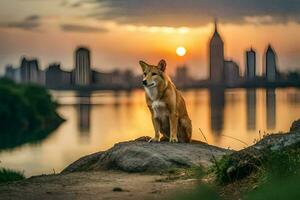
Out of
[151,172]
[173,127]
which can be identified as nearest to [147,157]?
[151,172]

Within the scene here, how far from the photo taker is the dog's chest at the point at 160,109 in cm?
1455

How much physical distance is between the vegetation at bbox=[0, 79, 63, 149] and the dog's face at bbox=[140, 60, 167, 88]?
211 ft

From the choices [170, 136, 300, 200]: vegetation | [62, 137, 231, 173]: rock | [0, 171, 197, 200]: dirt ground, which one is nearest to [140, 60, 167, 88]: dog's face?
[62, 137, 231, 173]: rock

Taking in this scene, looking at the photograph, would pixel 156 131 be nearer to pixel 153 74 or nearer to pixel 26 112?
pixel 153 74

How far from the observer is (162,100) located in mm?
14547

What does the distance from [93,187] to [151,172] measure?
207cm

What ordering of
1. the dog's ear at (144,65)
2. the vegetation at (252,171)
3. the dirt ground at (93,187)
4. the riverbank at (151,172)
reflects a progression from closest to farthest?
1. the vegetation at (252,171)
2. the riverbank at (151,172)
3. the dirt ground at (93,187)
4. the dog's ear at (144,65)

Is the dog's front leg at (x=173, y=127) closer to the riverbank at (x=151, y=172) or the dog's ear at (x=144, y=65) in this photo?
the riverbank at (x=151, y=172)

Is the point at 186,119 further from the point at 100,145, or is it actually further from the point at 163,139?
the point at 100,145

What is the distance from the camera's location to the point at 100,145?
2694 inches

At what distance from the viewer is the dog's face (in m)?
14.4

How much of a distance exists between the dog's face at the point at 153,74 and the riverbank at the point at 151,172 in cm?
126

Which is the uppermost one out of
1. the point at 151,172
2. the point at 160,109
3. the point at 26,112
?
the point at 160,109

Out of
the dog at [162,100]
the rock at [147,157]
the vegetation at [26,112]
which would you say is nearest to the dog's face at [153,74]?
the dog at [162,100]
